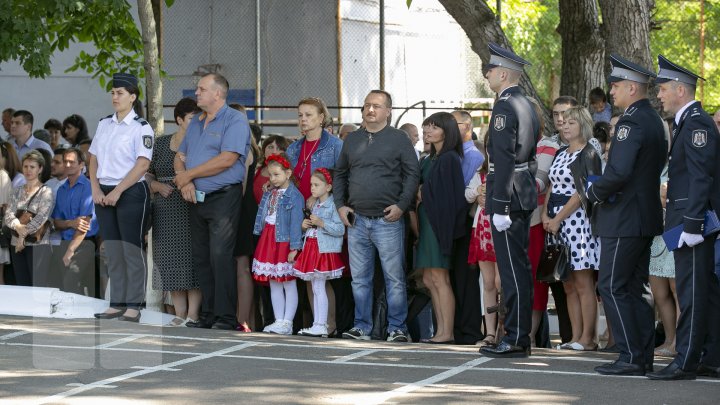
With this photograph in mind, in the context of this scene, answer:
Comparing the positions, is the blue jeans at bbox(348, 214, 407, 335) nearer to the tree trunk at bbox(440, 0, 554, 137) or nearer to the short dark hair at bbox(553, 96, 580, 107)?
the short dark hair at bbox(553, 96, 580, 107)

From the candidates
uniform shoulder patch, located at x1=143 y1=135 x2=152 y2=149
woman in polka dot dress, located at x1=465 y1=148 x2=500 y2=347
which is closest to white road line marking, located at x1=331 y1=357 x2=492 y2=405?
woman in polka dot dress, located at x1=465 y1=148 x2=500 y2=347

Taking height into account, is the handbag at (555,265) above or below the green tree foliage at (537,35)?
below

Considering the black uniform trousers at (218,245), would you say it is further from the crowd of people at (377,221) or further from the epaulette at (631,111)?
the epaulette at (631,111)

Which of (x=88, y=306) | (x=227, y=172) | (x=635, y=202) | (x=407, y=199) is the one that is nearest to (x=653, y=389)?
(x=635, y=202)

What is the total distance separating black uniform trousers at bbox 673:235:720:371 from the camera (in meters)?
8.60

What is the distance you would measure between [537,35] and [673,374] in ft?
99.0

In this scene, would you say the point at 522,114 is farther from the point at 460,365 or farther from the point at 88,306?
the point at 88,306

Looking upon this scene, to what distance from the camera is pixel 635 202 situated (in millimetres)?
8969

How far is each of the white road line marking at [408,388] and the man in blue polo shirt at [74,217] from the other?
4.99 meters

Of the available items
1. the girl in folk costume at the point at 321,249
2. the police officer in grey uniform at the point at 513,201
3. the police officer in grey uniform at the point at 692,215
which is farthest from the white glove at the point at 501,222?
the girl in folk costume at the point at 321,249

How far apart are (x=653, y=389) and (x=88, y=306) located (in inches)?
227

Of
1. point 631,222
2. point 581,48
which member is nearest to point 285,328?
point 631,222

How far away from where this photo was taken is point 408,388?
27.9ft

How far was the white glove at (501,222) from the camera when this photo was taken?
31.3 ft
